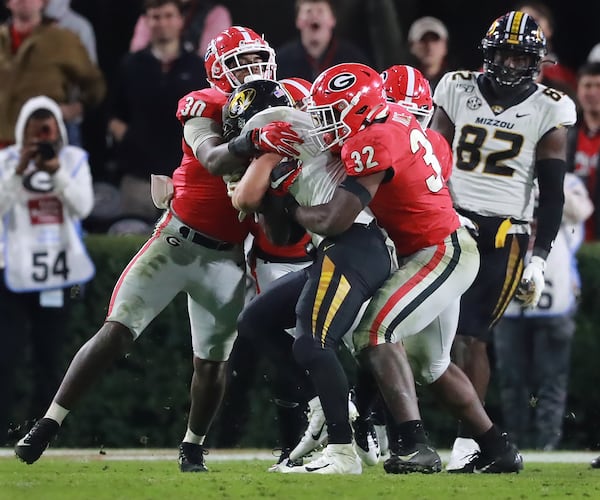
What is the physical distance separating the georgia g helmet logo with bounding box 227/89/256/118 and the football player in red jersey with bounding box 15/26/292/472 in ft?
0.63

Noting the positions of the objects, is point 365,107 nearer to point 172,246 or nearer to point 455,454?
point 172,246

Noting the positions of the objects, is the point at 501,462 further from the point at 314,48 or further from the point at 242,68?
the point at 314,48

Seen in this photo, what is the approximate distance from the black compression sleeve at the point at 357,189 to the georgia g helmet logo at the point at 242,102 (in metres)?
0.66

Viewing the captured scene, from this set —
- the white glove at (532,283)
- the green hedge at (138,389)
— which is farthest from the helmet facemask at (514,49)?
the green hedge at (138,389)

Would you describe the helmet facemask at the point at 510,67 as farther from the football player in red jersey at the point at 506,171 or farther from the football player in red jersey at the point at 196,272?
the football player in red jersey at the point at 196,272

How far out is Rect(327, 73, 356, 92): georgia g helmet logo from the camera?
684 centimetres

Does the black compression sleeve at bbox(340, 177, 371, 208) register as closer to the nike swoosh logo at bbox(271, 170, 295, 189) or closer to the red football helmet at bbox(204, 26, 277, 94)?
the nike swoosh logo at bbox(271, 170, 295, 189)

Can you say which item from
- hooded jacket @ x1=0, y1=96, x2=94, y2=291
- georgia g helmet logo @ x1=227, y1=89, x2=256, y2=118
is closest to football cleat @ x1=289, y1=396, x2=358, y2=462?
georgia g helmet logo @ x1=227, y1=89, x2=256, y2=118

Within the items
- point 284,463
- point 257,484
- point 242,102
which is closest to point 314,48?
point 242,102

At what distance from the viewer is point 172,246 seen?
754cm

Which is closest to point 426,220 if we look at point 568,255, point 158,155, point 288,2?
point 568,255

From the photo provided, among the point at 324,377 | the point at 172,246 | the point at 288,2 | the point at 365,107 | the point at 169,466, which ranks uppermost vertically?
the point at 288,2

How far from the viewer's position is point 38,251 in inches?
382

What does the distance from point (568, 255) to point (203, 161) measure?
3.36 metres
